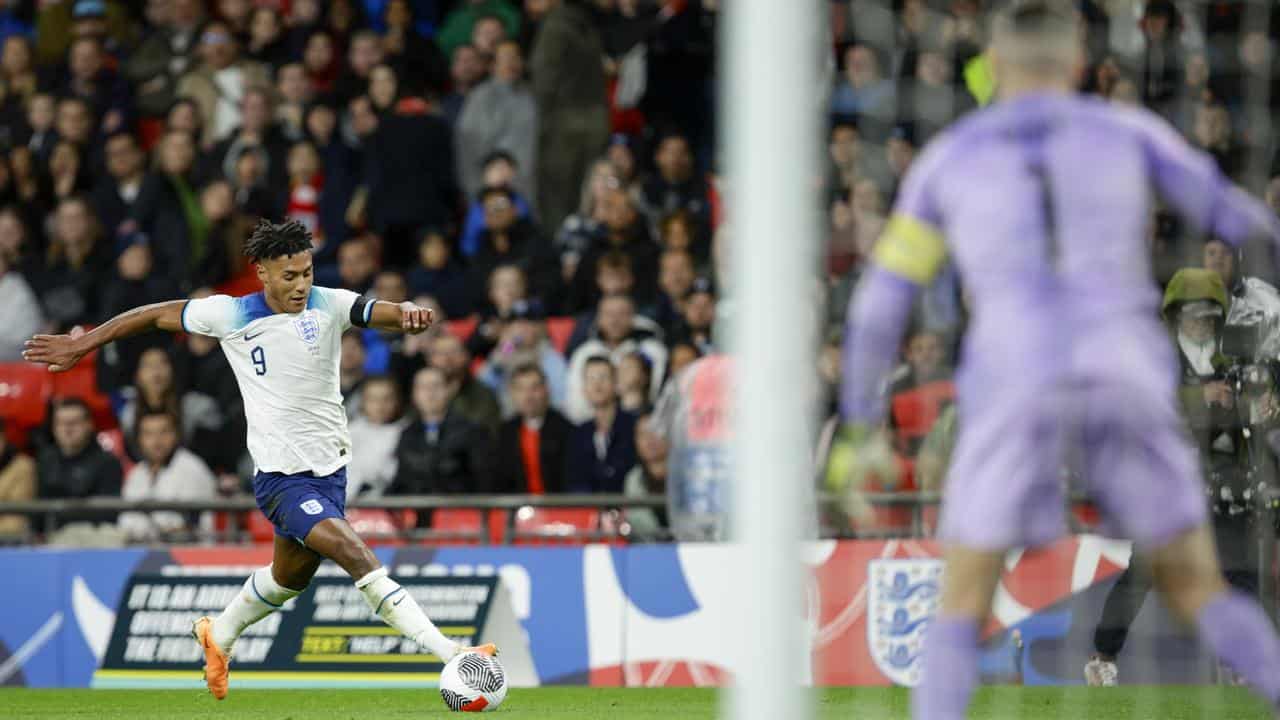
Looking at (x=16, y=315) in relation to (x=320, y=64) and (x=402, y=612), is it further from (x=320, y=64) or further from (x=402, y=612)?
(x=402, y=612)

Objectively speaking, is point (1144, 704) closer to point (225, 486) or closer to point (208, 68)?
point (225, 486)

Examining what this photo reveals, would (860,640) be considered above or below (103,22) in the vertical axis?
below

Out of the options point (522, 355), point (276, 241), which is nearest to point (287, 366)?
point (276, 241)

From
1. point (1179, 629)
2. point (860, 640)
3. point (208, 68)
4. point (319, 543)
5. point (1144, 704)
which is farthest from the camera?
point (208, 68)

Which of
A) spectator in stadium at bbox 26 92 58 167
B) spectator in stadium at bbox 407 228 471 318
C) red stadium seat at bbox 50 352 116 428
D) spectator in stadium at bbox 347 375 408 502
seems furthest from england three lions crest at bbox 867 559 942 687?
spectator in stadium at bbox 26 92 58 167

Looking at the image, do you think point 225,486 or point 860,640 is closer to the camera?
point 860,640

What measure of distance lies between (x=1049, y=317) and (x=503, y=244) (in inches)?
358

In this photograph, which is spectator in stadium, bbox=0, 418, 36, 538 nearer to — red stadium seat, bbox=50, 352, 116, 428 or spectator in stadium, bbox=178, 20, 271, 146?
red stadium seat, bbox=50, 352, 116, 428

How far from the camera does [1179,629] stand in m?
10.2

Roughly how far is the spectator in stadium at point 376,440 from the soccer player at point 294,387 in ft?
10.0

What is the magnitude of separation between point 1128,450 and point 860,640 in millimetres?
6353

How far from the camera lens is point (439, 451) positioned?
12.0 m

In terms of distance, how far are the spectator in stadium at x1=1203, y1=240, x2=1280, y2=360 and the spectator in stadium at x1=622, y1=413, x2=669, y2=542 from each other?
3.58 meters

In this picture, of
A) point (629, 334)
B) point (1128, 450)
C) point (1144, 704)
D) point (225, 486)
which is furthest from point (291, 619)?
point (1128, 450)
